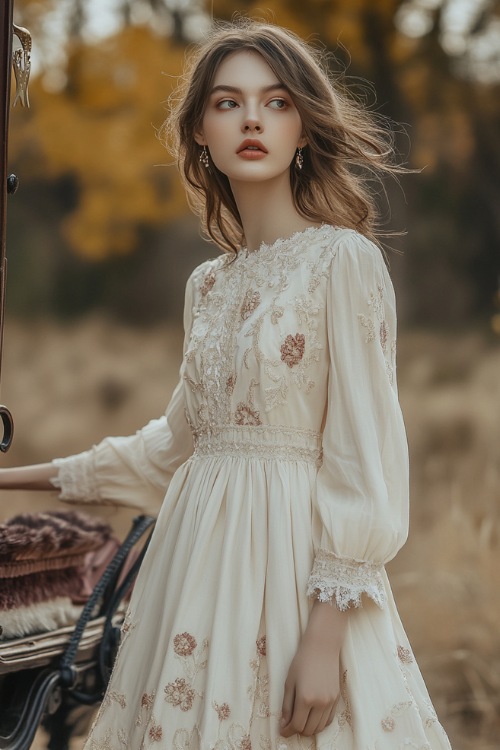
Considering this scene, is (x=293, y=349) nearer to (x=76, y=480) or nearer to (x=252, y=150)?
(x=252, y=150)

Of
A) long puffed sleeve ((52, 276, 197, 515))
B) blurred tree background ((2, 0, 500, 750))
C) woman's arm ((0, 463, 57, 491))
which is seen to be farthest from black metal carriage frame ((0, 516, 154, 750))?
blurred tree background ((2, 0, 500, 750))

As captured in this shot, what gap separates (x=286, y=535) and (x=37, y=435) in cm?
443

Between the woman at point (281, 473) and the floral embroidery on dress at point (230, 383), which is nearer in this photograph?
the woman at point (281, 473)

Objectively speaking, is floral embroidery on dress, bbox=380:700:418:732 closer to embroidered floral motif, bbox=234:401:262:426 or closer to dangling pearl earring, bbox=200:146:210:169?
embroidered floral motif, bbox=234:401:262:426

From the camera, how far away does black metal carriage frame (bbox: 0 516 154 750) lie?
1827 mm

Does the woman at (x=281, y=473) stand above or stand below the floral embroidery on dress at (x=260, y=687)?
above

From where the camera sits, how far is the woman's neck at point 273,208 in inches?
68.6

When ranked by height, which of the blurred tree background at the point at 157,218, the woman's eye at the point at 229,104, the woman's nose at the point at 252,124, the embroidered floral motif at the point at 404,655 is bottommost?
the embroidered floral motif at the point at 404,655

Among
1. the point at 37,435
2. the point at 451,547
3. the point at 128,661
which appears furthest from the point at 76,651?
the point at 37,435

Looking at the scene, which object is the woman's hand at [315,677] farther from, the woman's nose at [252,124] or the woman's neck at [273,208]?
the woman's nose at [252,124]

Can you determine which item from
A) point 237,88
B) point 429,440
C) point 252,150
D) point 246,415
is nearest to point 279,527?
point 246,415

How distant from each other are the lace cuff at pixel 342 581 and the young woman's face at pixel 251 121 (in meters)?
0.64

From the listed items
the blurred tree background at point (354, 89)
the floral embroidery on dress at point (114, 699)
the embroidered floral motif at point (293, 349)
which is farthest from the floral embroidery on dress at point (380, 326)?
the blurred tree background at point (354, 89)

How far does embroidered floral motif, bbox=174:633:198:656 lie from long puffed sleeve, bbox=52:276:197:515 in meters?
0.52
